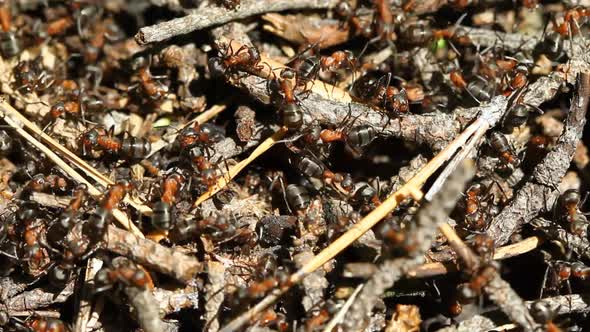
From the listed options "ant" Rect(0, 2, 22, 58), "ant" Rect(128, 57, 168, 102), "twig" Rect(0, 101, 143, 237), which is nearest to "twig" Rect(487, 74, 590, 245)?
"twig" Rect(0, 101, 143, 237)

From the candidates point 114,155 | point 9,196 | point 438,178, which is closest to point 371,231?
point 438,178

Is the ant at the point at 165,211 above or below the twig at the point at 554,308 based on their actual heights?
below

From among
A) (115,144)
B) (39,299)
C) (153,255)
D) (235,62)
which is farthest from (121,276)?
(235,62)

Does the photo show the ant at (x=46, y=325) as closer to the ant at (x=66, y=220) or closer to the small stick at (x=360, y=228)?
the ant at (x=66, y=220)

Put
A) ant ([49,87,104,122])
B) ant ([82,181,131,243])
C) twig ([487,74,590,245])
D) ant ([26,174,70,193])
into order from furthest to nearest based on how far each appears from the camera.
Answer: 1. ant ([49,87,104,122])
2. ant ([26,174,70,193])
3. twig ([487,74,590,245])
4. ant ([82,181,131,243])

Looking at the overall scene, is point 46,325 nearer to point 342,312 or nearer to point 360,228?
point 342,312

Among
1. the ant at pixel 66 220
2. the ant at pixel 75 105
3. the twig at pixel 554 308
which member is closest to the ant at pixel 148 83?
the ant at pixel 75 105

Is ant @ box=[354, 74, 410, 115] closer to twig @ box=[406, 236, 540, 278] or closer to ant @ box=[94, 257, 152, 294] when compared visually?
twig @ box=[406, 236, 540, 278]
